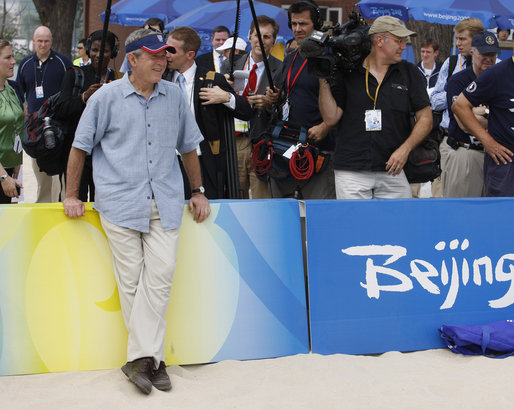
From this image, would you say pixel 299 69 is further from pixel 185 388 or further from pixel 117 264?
pixel 185 388

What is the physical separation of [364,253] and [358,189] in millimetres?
779

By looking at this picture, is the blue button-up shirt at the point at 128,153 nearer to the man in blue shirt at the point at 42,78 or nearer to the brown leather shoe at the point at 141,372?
the brown leather shoe at the point at 141,372

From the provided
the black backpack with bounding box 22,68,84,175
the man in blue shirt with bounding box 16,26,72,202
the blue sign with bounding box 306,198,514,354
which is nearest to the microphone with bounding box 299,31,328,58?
the blue sign with bounding box 306,198,514,354

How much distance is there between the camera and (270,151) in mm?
5613

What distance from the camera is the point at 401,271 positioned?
184 inches

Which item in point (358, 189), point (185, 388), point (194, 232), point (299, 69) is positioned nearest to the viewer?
point (185, 388)

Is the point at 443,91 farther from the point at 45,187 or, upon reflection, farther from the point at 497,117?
the point at 45,187

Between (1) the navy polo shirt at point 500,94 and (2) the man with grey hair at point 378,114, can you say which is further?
(1) the navy polo shirt at point 500,94

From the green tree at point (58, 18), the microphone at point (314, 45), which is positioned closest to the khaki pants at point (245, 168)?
the microphone at point (314, 45)

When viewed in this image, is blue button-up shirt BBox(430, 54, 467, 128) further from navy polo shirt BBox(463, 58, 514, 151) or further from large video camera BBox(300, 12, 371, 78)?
large video camera BBox(300, 12, 371, 78)

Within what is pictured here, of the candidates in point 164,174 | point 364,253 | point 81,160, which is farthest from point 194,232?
point 364,253

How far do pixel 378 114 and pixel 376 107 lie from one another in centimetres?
6

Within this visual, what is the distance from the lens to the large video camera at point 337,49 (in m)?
5.02

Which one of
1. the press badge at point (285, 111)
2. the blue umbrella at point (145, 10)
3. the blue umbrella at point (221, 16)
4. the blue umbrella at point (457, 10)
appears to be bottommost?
the press badge at point (285, 111)
